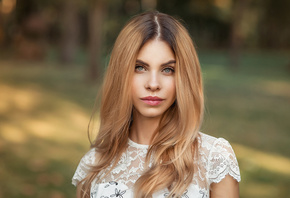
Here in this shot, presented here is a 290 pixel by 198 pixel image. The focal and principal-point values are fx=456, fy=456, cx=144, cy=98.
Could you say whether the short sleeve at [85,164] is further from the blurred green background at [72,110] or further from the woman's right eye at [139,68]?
the blurred green background at [72,110]

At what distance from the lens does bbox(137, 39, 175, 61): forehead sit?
87.0 inches

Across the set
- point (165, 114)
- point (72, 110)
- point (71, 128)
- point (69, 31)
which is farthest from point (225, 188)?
point (69, 31)

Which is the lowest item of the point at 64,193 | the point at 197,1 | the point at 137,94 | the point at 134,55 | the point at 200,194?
the point at 64,193

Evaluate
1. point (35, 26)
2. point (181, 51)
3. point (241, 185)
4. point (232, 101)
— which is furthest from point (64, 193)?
point (35, 26)

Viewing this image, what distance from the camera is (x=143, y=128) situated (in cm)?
243

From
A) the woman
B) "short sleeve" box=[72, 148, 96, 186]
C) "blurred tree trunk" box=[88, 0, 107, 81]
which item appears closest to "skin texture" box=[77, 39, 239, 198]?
the woman

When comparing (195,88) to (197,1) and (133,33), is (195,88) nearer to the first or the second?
(133,33)

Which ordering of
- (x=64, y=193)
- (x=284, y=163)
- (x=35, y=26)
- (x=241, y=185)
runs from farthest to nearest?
(x=35, y=26)
(x=284, y=163)
(x=241, y=185)
(x=64, y=193)

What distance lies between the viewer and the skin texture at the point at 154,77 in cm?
221

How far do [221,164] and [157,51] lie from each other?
63 centimetres

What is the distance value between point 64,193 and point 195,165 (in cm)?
379

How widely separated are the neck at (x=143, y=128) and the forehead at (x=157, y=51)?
0.36 metres

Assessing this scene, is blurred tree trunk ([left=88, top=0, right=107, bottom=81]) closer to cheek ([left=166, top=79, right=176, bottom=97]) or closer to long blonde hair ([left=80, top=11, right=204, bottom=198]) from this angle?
long blonde hair ([left=80, top=11, right=204, bottom=198])

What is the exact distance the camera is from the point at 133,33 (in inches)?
88.4
